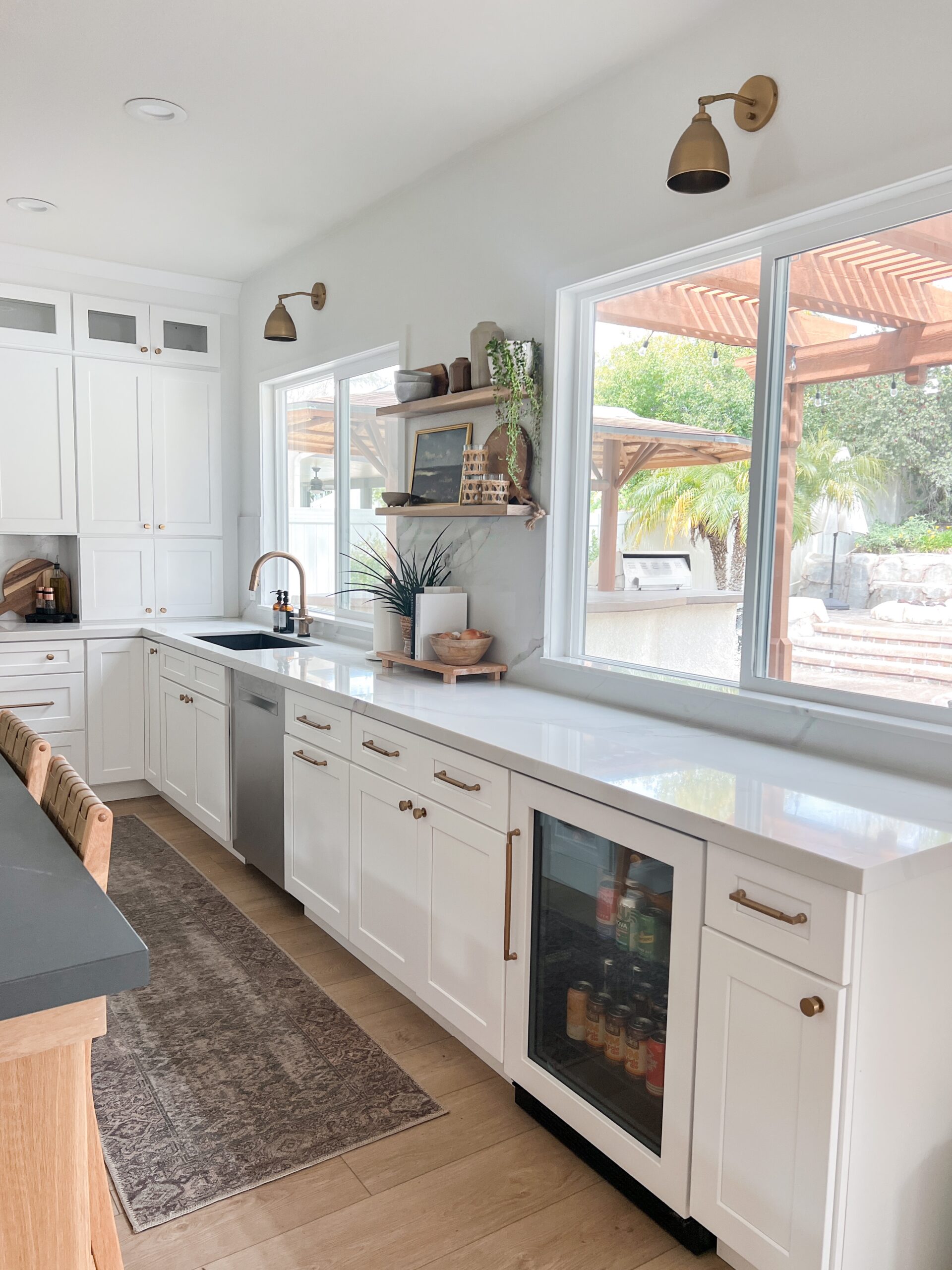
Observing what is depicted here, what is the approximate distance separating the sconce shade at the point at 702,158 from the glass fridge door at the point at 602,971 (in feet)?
4.62

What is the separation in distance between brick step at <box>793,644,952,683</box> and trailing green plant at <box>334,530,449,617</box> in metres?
1.38

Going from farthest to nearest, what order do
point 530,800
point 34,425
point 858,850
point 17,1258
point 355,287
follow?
point 34,425 < point 355,287 < point 530,800 < point 858,850 < point 17,1258

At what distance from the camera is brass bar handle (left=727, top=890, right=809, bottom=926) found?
4.90ft

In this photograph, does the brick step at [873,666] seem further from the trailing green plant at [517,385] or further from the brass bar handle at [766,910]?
the trailing green plant at [517,385]

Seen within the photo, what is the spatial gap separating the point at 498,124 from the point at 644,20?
76 cm

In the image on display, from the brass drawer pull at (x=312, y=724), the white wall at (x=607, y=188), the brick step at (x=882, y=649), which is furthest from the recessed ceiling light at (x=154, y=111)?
the brick step at (x=882, y=649)

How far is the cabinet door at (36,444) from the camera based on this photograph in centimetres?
460

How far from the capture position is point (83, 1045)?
50.9 inches

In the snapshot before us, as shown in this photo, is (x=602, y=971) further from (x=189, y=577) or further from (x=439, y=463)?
(x=189, y=577)

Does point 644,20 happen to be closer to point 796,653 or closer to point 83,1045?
point 796,653

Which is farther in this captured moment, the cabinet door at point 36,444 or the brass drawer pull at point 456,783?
the cabinet door at point 36,444

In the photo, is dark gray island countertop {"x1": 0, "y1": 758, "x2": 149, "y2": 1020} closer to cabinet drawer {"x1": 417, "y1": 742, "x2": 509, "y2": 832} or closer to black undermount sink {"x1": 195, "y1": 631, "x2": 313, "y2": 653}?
cabinet drawer {"x1": 417, "y1": 742, "x2": 509, "y2": 832}

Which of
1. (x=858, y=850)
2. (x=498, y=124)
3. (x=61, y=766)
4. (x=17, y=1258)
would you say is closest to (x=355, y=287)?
(x=498, y=124)

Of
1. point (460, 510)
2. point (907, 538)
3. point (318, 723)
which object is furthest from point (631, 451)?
point (318, 723)
